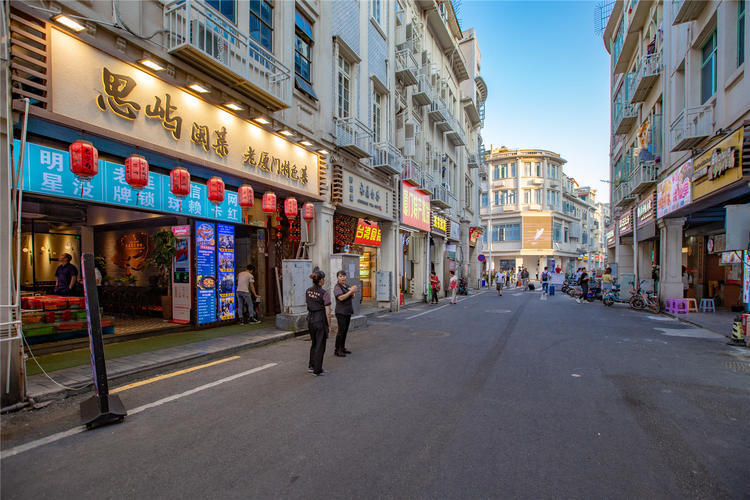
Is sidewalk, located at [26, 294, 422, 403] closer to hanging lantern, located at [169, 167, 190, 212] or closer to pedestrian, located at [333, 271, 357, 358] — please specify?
pedestrian, located at [333, 271, 357, 358]

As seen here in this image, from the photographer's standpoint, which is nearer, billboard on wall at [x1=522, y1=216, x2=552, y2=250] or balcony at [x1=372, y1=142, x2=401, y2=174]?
balcony at [x1=372, y1=142, x2=401, y2=174]

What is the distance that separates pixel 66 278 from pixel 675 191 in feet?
64.9

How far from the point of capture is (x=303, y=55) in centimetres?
1189

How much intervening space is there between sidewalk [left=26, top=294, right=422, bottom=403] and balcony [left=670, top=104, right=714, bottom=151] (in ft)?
43.3

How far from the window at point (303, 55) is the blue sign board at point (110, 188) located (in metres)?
3.89

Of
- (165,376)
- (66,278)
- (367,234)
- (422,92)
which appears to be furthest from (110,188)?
(422,92)

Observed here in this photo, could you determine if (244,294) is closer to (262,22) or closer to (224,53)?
(224,53)

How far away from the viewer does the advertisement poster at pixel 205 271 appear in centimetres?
1042

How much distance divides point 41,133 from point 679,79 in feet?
65.0

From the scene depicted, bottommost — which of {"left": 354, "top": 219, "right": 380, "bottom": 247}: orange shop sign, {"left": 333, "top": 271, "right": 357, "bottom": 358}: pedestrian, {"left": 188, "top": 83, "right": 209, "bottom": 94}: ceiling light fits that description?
{"left": 333, "top": 271, "right": 357, "bottom": 358}: pedestrian

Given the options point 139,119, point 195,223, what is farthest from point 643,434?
point 195,223

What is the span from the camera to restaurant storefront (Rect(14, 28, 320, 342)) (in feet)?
20.5

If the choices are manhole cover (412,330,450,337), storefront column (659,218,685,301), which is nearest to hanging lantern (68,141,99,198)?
manhole cover (412,330,450,337)

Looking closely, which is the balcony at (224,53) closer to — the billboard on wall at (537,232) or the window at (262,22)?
the window at (262,22)
